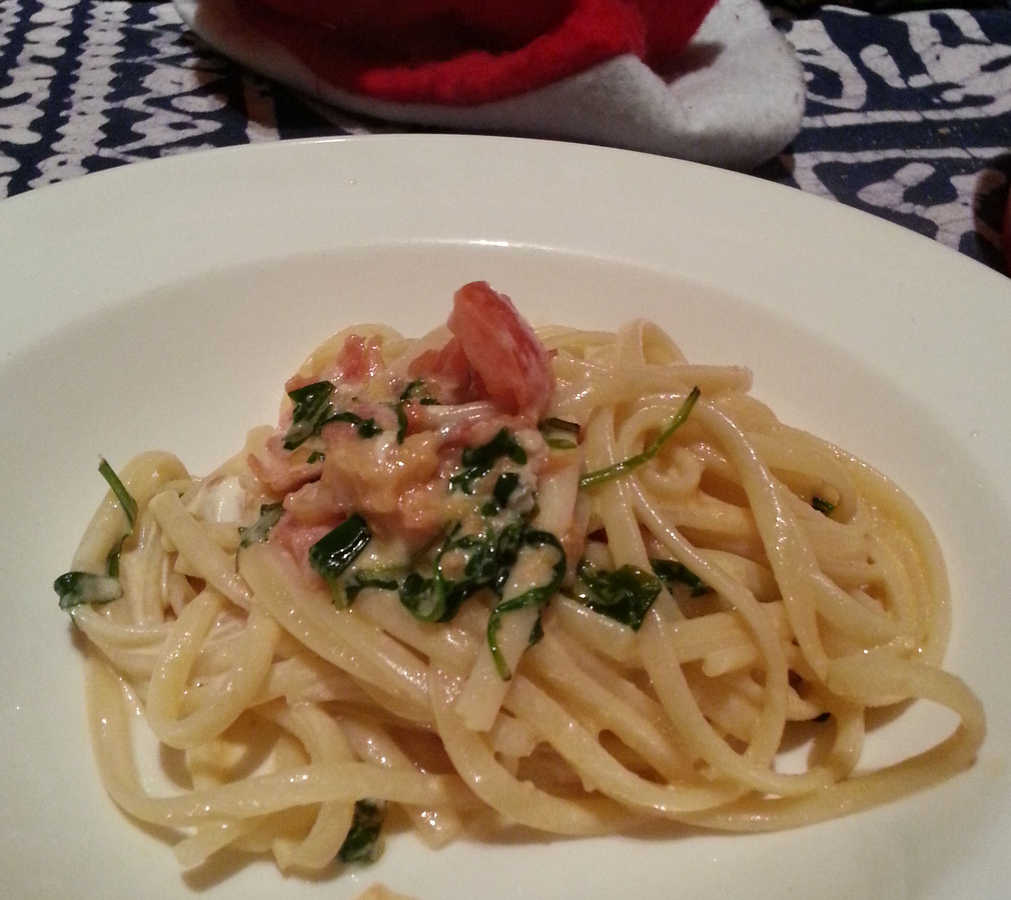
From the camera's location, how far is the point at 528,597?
6.59 feet

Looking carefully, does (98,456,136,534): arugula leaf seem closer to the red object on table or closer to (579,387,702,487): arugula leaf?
(579,387,702,487): arugula leaf

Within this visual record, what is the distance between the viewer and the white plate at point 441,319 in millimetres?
2029

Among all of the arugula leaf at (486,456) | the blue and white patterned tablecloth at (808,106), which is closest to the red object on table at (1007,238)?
the blue and white patterned tablecloth at (808,106)

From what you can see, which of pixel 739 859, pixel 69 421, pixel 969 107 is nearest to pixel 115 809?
pixel 69 421

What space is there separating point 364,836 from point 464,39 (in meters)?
3.33

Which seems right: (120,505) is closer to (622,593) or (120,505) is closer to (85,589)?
(85,589)

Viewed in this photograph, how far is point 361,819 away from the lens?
2.10 metres

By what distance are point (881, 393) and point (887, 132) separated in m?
2.50

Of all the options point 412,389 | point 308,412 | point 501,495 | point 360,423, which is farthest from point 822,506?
point 308,412

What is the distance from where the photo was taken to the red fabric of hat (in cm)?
368

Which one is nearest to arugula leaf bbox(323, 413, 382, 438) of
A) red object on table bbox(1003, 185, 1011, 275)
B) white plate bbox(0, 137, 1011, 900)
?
white plate bbox(0, 137, 1011, 900)

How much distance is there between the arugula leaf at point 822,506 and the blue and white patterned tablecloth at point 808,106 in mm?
1846

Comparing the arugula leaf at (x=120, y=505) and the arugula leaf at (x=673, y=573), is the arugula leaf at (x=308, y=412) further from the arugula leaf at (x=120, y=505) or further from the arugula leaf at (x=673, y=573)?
the arugula leaf at (x=673, y=573)

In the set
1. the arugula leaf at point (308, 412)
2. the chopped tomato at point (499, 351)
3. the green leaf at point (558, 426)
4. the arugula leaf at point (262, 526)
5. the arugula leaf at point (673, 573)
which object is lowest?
the arugula leaf at point (262, 526)
